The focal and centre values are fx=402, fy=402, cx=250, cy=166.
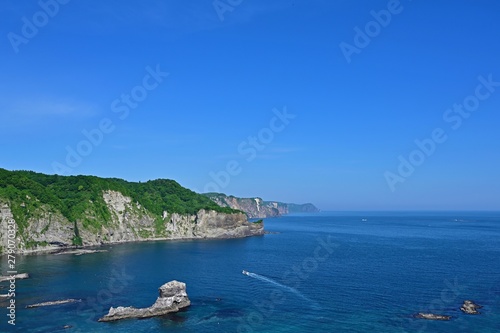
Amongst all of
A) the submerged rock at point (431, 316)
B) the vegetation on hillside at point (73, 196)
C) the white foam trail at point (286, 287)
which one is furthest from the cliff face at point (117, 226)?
the submerged rock at point (431, 316)

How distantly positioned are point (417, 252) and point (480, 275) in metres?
36.2

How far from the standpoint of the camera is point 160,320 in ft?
195

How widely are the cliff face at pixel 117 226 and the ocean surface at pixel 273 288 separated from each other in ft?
37.7

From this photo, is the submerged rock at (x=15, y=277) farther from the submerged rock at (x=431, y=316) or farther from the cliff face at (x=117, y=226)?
the submerged rock at (x=431, y=316)

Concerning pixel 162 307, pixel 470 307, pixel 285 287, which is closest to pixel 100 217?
pixel 285 287

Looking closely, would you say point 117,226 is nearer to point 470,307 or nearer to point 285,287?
point 285,287

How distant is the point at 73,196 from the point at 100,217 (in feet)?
44.2

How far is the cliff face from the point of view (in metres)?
120

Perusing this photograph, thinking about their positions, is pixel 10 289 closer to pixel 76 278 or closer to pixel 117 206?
pixel 76 278

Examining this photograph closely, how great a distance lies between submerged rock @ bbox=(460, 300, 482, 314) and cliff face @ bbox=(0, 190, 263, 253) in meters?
112

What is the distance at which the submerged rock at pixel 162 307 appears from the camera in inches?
2312

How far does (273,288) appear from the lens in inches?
3073

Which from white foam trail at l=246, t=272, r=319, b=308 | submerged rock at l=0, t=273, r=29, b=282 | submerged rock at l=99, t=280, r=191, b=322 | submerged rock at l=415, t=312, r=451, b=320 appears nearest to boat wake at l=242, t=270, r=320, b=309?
white foam trail at l=246, t=272, r=319, b=308

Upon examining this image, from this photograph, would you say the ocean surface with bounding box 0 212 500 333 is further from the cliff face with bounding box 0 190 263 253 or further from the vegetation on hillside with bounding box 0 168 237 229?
the vegetation on hillside with bounding box 0 168 237 229
